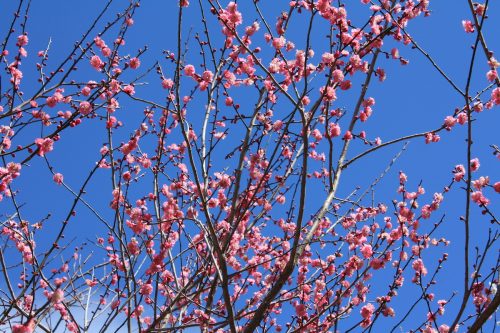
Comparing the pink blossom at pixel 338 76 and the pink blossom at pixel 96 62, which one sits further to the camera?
the pink blossom at pixel 96 62

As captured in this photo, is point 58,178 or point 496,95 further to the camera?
point 58,178

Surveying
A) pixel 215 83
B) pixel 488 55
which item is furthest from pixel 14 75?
pixel 488 55

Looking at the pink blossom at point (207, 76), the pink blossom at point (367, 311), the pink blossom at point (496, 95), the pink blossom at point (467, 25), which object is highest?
the pink blossom at point (207, 76)

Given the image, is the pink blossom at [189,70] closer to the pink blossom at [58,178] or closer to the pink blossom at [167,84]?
the pink blossom at [167,84]

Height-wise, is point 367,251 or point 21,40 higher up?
point 21,40

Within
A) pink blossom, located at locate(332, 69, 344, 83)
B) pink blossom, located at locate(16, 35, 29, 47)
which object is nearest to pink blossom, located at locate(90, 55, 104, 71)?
pink blossom, located at locate(16, 35, 29, 47)

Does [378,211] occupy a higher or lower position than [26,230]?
higher

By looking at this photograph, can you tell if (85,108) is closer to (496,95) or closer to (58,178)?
(58,178)

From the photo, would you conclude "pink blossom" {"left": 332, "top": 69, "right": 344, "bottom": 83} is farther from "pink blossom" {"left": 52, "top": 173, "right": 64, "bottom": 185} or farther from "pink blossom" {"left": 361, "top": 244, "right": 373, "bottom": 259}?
"pink blossom" {"left": 52, "top": 173, "right": 64, "bottom": 185}

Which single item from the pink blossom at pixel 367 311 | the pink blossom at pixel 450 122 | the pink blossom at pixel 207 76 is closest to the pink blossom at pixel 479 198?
the pink blossom at pixel 450 122

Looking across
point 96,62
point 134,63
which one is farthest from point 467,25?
point 96,62

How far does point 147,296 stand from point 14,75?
2.73 metres

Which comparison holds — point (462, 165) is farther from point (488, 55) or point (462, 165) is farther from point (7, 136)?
point (7, 136)

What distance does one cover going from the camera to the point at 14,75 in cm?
532
